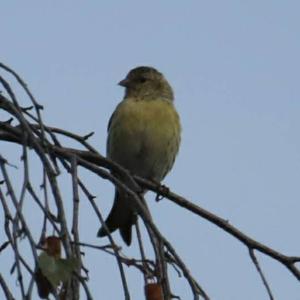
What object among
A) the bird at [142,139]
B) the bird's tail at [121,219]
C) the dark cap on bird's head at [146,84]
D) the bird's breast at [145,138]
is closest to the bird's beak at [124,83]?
the dark cap on bird's head at [146,84]

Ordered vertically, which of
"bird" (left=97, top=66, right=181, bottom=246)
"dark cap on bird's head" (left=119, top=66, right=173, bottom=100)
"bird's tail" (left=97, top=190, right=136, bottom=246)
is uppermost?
"dark cap on bird's head" (left=119, top=66, right=173, bottom=100)

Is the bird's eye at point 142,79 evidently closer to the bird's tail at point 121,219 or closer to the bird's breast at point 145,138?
the bird's breast at point 145,138

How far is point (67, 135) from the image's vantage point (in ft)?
9.71

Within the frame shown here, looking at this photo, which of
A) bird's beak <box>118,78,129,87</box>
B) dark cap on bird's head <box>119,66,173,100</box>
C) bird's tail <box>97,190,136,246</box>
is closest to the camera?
bird's tail <box>97,190,136,246</box>

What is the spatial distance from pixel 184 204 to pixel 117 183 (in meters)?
0.68

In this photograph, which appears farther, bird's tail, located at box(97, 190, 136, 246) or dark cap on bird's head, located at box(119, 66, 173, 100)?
dark cap on bird's head, located at box(119, 66, 173, 100)

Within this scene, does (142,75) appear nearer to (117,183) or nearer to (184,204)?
(184,204)

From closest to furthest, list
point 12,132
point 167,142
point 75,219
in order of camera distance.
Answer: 1. point 75,219
2. point 12,132
3. point 167,142

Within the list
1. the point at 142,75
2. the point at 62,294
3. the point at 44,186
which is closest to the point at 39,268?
the point at 62,294

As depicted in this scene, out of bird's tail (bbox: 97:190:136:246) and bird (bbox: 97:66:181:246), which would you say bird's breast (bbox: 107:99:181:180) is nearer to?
bird (bbox: 97:66:181:246)

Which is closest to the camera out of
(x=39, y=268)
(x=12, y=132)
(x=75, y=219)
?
(x=39, y=268)

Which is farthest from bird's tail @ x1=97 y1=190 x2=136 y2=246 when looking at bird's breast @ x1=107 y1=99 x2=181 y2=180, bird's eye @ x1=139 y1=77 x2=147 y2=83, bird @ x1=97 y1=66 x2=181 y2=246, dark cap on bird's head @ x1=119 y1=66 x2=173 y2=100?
bird's eye @ x1=139 y1=77 x2=147 y2=83

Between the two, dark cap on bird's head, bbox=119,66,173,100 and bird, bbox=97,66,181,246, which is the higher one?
dark cap on bird's head, bbox=119,66,173,100

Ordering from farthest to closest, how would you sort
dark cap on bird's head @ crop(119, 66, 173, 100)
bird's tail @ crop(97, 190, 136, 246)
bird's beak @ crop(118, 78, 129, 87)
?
bird's beak @ crop(118, 78, 129, 87) → dark cap on bird's head @ crop(119, 66, 173, 100) → bird's tail @ crop(97, 190, 136, 246)
